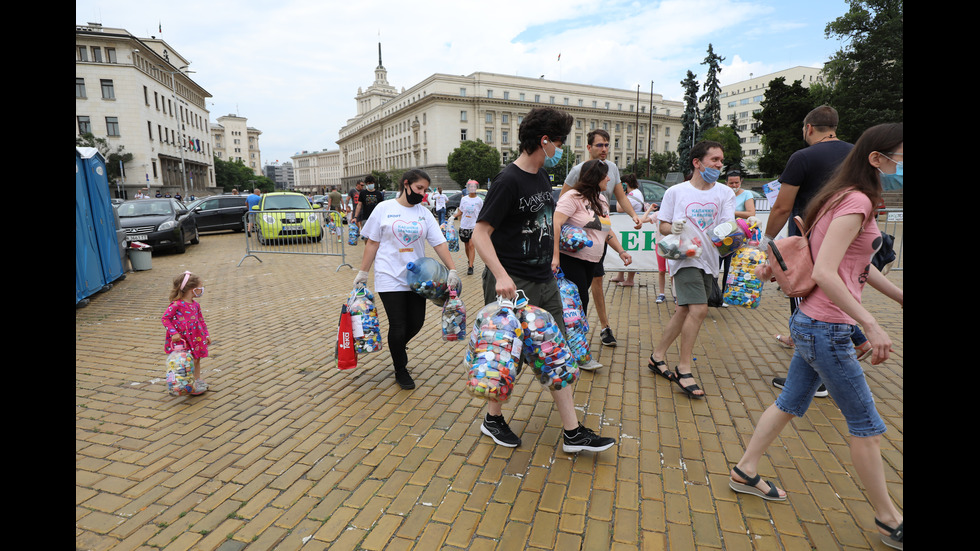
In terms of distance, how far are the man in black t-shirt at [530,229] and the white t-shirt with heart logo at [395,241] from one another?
123cm

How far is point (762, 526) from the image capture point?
2525 millimetres

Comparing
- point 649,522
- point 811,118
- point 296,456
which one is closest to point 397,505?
point 296,456

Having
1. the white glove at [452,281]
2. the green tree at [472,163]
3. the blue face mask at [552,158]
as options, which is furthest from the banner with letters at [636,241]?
the green tree at [472,163]

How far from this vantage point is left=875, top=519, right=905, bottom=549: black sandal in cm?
231

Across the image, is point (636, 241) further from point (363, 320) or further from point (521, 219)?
point (521, 219)

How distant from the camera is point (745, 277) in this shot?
5453 millimetres

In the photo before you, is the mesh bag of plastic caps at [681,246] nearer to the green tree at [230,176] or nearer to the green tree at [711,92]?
the green tree at [711,92]

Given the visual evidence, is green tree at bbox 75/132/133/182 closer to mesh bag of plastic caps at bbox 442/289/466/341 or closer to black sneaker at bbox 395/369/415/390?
black sneaker at bbox 395/369/415/390

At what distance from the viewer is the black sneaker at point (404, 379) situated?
4.36m

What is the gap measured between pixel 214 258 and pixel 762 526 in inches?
553

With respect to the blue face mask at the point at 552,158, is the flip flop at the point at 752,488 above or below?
below

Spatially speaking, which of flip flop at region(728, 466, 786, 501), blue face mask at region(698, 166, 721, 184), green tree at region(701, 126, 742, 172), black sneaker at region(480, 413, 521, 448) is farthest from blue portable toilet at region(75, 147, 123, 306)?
green tree at region(701, 126, 742, 172)

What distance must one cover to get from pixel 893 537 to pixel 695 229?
2.46m

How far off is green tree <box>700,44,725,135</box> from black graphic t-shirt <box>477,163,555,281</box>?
65.4 metres
